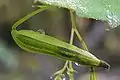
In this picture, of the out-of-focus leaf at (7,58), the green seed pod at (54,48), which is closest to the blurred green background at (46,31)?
the out-of-focus leaf at (7,58)

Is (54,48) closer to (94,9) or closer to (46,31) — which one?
(94,9)

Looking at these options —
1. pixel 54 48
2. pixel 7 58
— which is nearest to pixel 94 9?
pixel 54 48

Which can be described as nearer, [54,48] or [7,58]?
[54,48]

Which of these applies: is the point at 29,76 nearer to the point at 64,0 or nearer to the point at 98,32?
the point at 98,32

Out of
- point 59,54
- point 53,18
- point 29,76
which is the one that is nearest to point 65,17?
point 53,18

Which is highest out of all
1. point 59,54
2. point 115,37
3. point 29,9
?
point 59,54

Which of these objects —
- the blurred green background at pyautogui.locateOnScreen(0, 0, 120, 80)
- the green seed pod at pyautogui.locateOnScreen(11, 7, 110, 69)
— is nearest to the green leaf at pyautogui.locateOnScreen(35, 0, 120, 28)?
the green seed pod at pyautogui.locateOnScreen(11, 7, 110, 69)
